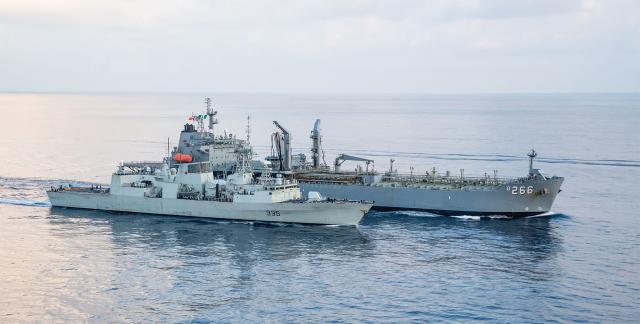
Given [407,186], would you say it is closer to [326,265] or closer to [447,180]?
[447,180]

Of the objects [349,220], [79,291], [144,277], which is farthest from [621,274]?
[79,291]

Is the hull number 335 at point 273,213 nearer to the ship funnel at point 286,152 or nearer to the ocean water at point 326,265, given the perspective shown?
the ocean water at point 326,265

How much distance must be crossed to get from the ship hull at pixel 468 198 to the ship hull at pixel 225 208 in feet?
23.5

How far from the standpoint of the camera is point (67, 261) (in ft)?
125

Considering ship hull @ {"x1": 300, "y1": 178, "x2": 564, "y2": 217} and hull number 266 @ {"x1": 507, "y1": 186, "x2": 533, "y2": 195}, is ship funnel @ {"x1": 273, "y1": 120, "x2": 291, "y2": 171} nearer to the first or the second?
ship hull @ {"x1": 300, "y1": 178, "x2": 564, "y2": 217}

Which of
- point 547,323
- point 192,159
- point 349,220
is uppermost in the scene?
point 192,159

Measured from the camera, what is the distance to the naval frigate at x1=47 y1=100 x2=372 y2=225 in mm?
48562

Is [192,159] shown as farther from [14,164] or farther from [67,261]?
[14,164]

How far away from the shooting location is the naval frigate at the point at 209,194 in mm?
48562

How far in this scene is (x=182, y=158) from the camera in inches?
2156

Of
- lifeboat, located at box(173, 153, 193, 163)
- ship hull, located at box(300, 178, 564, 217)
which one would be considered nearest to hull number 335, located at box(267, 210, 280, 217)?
ship hull, located at box(300, 178, 564, 217)

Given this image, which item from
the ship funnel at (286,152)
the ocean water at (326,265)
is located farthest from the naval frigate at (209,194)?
the ship funnel at (286,152)

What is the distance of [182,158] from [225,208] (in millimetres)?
7213

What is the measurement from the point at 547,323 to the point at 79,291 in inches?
872
